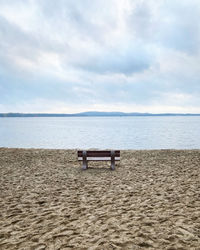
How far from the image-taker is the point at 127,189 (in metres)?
7.12

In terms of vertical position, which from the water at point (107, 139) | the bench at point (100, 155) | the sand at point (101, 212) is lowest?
the water at point (107, 139)

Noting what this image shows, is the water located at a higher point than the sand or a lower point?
lower

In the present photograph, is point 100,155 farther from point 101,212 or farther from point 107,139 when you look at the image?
point 107,139

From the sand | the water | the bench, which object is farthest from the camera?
the water

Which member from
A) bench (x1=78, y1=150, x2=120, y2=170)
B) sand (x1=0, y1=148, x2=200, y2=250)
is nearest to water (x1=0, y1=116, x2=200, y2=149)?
bench (x1=78, y1=150, x2=120, y2=170)

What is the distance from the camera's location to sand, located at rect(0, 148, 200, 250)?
3.77m

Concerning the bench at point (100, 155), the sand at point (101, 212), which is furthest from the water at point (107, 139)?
the sand at point (101, 212)

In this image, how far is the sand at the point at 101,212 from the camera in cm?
377

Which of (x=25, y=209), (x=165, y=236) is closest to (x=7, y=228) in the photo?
(x=25, y=209)

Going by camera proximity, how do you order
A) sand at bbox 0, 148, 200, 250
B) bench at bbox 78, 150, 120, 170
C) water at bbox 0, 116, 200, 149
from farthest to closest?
1. water at bbox 0, 116, 200, 149
2. bench at bbox 78, 150, 120, 170
3. sand at bbox 0, 148, 200, 250

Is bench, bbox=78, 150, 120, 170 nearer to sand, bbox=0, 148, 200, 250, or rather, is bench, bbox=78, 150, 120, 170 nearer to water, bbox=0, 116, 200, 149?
sand, bbox=0, 148, 200, 250

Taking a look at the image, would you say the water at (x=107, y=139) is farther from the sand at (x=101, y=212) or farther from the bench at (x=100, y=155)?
the sand at (x=101, y=212)

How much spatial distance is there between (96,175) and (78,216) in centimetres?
468

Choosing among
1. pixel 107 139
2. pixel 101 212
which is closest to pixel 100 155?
pixel 101 212
